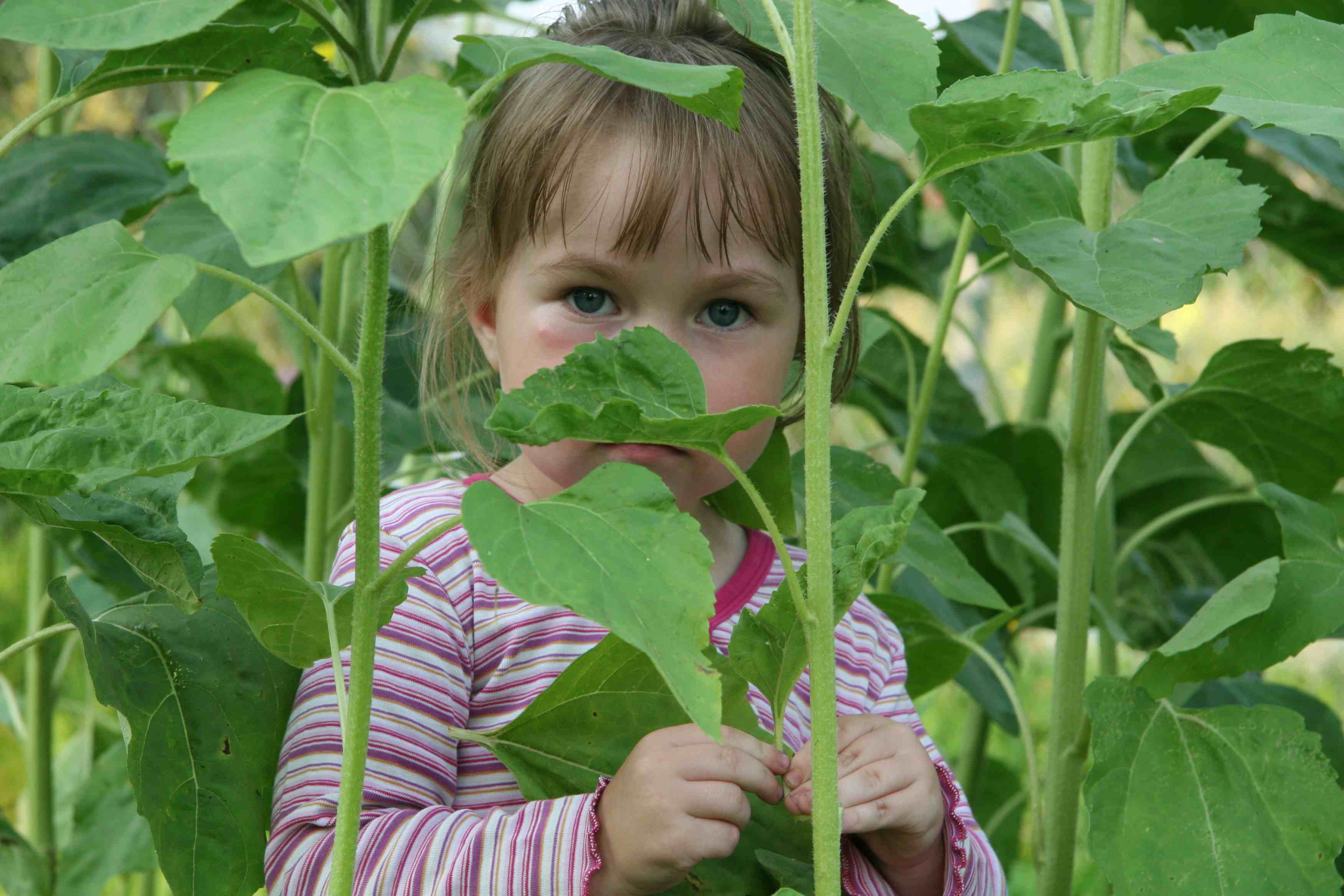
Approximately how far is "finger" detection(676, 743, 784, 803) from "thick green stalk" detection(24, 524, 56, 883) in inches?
29.2

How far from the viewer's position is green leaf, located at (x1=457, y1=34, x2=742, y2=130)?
0.49 metres

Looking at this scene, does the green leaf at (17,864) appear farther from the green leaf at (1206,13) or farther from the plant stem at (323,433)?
the green leaf at (1206,13)

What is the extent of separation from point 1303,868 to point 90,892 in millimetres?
951

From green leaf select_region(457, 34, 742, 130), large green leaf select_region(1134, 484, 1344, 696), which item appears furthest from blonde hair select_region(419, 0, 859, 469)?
large green leaf select_region(1134, 484, 1344, 696)

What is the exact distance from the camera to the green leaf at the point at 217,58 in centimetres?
57

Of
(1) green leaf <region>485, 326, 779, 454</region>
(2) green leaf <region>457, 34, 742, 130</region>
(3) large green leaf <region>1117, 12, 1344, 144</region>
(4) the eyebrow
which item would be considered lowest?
(4) the eyebrow

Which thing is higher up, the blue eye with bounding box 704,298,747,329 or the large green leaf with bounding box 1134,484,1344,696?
the blue eye with bounding box 704,298,747,329

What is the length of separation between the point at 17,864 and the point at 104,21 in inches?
34.0

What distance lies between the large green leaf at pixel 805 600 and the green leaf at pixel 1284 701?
0.77 m

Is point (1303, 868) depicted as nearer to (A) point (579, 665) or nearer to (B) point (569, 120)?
(A) point (579, 665)

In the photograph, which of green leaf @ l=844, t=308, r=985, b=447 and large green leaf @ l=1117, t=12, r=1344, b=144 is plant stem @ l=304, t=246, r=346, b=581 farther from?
large green leaf @ l=1117, t=12, r=1344, b=144

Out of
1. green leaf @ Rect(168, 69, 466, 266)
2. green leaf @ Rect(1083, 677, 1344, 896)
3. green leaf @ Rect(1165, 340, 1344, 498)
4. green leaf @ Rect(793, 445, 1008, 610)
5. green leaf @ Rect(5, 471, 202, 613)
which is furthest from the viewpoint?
green leaf @ Rect(1165, 340, 1344, 498)

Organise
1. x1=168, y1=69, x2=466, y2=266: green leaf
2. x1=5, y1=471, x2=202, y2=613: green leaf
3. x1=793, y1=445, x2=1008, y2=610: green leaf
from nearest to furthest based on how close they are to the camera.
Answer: x1=168, y1=69, x2=466, y2=266: green leaf, x1=5, y1=471, x2=202, y2=613: green leaf, x1=793, y1=445, x2=1008, y2=610: green leaf

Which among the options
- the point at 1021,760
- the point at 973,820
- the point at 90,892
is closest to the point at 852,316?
the point at 973,820
